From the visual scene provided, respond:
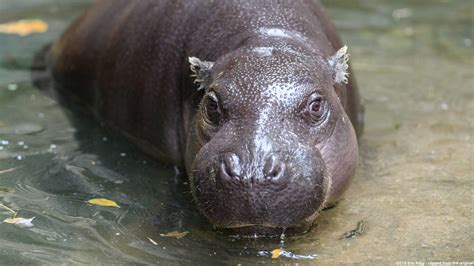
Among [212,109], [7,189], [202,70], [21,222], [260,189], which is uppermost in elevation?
[202,70]

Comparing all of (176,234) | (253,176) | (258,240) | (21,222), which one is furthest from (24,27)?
(253,176)

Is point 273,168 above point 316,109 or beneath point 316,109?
beneath

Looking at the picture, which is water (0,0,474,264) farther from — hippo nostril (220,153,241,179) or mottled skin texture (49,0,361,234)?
hippo nostril (220,153,241,179)

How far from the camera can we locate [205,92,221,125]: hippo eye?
213 inches

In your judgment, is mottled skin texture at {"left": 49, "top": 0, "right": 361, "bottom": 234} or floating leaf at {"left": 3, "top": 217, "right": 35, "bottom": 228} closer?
mottled skin texture at {"left": 49, "top": 0, "right": 361, "bottom": 234}

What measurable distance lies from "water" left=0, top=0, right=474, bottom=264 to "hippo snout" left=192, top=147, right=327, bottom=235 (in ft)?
0.79

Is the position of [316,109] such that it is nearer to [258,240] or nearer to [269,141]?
[269,141]

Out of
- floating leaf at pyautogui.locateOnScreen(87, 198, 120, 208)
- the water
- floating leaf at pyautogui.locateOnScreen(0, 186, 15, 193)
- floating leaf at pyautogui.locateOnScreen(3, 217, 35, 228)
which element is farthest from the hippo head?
floating leaf at pyautogui.locateOnScreen(0, 186, 15, 193)

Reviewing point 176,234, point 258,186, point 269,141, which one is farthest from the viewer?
point 176,234

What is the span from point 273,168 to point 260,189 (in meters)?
0.13

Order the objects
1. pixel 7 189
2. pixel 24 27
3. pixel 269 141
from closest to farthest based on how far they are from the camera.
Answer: pixel 269 141 < pixel 7 189 < pixel 24 27

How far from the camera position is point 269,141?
5012 millimetres

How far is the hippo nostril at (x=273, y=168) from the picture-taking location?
4871mm

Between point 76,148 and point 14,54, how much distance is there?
8.35 feet
